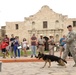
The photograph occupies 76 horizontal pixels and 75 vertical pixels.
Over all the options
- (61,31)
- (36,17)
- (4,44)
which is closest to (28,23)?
(36,17)

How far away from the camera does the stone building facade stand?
56312 millimetres

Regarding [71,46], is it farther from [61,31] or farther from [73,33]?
[61,31]

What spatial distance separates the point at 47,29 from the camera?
56719 millimetres

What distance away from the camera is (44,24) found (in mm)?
57406

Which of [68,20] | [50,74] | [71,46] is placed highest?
[68,20]

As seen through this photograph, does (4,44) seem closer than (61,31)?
Yes

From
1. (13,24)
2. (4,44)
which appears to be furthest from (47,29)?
(4,44)

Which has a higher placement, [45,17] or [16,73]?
[45,17]

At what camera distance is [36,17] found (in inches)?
2275

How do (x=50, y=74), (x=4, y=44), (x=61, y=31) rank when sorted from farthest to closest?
(x=61, y=31) < (x=4, y=44) < (x=50, y=74)

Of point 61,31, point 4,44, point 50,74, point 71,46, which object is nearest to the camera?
point 50,74

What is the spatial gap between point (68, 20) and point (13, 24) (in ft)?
33.1

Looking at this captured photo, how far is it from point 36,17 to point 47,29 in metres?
3.07

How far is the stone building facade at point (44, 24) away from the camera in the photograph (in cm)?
5631
